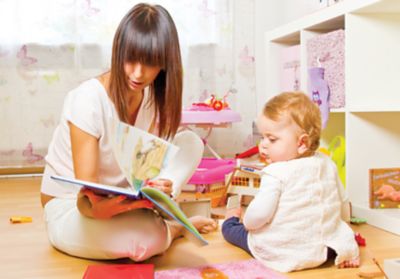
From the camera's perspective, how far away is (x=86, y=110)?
3.38 feet

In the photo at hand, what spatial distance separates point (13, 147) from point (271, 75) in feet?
3.76

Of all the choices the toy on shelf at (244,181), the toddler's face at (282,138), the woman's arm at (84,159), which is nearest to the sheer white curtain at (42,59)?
the toy on shelf at (244,181)

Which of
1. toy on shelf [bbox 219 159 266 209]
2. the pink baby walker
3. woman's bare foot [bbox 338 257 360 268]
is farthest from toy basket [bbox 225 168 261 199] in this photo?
woman's bare foot [bbox 338 257 360 268]

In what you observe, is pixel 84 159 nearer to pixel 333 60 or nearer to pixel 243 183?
pixel 243 183

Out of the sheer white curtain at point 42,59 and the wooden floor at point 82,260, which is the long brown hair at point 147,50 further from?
the sheer white curtain at point 42,59

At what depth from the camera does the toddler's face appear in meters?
1.02

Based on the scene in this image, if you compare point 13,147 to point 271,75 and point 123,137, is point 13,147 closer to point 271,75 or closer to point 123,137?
point 271,75

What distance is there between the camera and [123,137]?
91cm

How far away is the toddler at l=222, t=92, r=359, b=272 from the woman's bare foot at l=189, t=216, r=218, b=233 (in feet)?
A: 0.69

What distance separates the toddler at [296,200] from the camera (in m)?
1.00

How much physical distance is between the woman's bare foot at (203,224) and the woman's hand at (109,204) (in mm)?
299

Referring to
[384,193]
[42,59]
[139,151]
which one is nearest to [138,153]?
[139,151]

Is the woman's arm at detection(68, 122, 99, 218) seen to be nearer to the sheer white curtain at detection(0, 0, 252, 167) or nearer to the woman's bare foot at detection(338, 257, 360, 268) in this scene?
the woman's bare foot at detection(338, 257, 360, 268)

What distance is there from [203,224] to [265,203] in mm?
288
